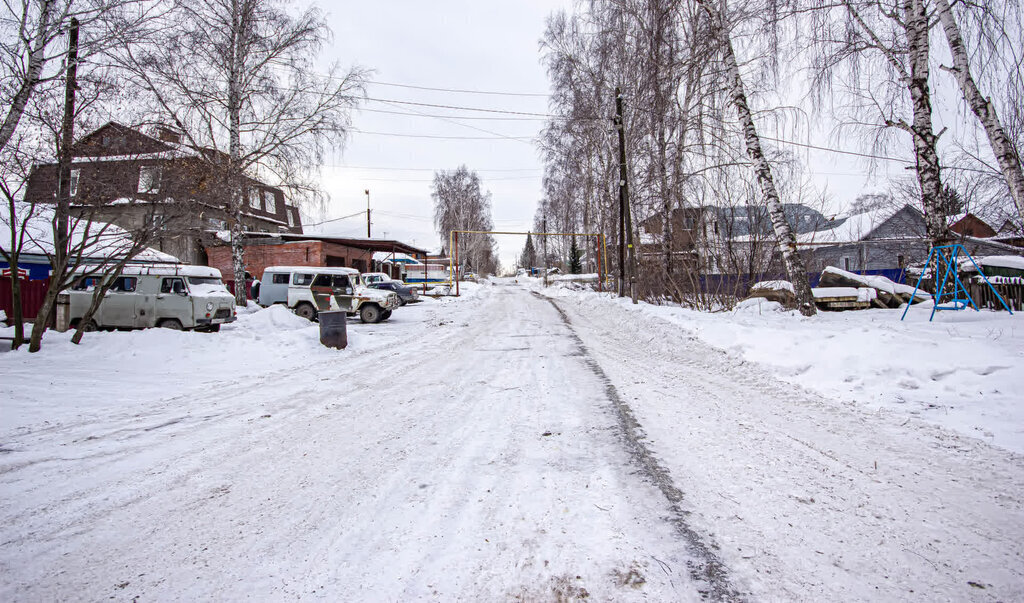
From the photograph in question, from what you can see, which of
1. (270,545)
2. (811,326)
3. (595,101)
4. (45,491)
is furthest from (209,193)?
(595,101)

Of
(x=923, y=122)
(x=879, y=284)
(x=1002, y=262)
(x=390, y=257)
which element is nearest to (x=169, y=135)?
(x=923, y=122)

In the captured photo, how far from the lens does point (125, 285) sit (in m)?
10.4

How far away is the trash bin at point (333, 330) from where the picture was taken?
855 centimetres

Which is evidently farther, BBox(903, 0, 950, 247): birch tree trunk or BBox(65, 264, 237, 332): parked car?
BBox(65, 264, 237, 332): parked car

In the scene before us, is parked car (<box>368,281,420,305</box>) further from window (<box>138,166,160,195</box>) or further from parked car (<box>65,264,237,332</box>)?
window (<box>138,166,160,195</box>)

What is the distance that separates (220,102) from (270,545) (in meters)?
16.0

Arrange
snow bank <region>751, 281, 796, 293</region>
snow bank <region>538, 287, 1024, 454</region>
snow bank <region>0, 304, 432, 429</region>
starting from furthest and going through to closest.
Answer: snow bank <region>751, 281, 796, 293</region>
snow bank <region>0, 304, 432, 429</region>
snow bank <region>538, 287, 1024, 454</region>

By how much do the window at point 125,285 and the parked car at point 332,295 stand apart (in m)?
4.91

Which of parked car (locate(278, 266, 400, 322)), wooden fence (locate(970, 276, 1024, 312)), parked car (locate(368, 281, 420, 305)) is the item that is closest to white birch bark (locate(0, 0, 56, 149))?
parked car (locate(278, 266, 400, 322))

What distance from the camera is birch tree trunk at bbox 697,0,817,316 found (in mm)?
8508

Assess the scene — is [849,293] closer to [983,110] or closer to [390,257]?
[983,110]

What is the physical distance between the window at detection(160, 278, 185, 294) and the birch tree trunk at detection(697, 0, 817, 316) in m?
13.5

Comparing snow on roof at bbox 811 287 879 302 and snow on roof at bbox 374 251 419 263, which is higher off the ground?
snow on roof at bbox 374 251 419 263

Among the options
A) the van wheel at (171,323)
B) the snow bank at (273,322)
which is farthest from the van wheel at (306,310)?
the van wheel at (171,323)
